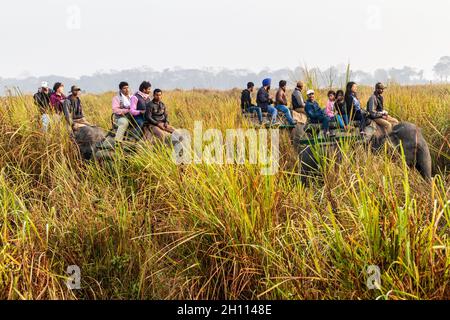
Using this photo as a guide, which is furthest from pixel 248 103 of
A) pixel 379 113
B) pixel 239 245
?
pixel 239 245

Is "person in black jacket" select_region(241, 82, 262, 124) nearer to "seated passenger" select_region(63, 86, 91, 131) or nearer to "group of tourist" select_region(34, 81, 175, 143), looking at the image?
"group of tourist" select_region(34, 81, 175, 143)

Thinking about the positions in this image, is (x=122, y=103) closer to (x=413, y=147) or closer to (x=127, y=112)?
(x=127, y=112)

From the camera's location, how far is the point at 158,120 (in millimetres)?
6574

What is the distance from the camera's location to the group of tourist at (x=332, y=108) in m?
6.96

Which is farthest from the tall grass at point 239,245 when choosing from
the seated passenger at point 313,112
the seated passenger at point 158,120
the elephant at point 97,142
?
the seated passenger at point 313,112

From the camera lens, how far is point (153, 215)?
4.11 m

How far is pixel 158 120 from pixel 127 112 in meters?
0.83

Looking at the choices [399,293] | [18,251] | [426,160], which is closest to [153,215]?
[18,251]

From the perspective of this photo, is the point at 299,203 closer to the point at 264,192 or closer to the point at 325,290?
the point at 264,192

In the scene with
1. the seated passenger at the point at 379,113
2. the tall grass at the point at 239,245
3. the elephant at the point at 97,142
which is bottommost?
the tall grass at the point at 239,245

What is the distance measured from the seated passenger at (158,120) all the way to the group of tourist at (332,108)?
4.55 ft

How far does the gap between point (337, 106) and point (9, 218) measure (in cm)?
480

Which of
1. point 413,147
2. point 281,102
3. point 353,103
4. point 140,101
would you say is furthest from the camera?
point 281,102

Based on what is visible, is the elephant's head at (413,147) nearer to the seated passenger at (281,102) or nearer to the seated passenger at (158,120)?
the seated passenger at (158,120)
